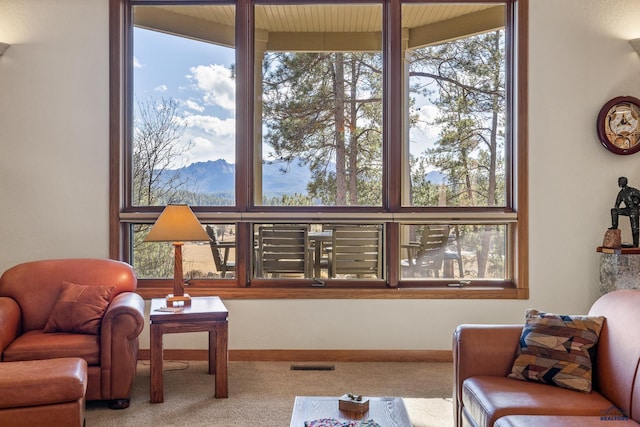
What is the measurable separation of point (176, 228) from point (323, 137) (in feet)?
5.01

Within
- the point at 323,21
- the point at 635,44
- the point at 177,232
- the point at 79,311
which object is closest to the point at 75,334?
the point at 79,311

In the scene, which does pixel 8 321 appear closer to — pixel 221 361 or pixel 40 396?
pixel 40 396

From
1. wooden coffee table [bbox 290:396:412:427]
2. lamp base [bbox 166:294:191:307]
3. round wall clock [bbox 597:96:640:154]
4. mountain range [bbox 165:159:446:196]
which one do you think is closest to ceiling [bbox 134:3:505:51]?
mountain range [bbox 165:159:446:196]

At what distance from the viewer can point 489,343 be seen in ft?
9.20

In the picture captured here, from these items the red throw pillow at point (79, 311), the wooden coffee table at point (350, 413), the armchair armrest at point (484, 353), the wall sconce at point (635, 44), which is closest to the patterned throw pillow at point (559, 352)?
the armchair armrest at point (484, 353)

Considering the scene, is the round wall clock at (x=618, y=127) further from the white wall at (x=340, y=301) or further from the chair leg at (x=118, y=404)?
the chair leg at (x=118, y=404)

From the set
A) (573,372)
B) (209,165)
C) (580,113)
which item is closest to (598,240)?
(580,113)

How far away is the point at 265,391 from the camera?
366 cm

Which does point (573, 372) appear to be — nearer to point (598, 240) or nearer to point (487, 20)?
point (598, 240)

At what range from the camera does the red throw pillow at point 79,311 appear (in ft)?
11.3

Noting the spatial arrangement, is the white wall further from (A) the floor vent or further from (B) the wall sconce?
(A) the floor vent

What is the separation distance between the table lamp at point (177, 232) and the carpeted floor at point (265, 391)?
63cm

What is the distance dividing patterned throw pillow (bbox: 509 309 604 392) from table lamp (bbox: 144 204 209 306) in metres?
2.14

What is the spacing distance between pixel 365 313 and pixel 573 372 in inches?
80.9
